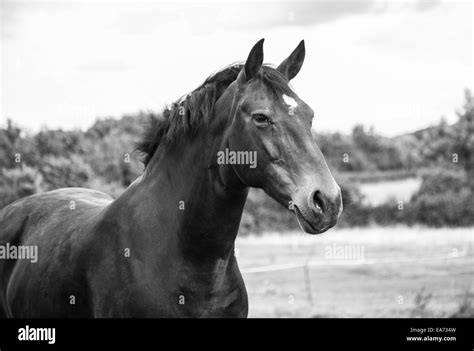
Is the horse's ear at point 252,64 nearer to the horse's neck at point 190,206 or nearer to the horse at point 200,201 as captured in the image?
the horse at point 200,201

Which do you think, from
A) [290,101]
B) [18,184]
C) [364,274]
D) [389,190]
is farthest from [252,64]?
[389,190]

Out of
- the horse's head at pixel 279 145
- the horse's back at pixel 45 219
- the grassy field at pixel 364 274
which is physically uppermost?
the horse's head at pixel 279 145

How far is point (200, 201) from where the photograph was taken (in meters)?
4.06

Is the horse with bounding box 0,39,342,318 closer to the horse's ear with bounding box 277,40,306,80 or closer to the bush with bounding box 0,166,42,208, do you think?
the horse's ear with bounding box 277,40,306,80

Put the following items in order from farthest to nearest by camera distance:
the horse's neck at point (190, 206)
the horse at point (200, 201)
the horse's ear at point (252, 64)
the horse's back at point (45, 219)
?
the horse's back at point (45, 219) → the horse's neck at point (190, 206) → the horse's ear at point (252, 64) → the horse at point (200, 201)

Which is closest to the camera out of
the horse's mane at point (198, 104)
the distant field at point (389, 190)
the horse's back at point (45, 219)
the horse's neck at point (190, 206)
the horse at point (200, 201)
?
the horse at point (200, 201)

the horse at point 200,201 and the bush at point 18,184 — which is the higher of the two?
the bush at point 18,184

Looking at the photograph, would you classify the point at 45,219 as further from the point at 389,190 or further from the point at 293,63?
the point at 389,190

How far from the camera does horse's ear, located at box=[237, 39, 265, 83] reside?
3.85 metres

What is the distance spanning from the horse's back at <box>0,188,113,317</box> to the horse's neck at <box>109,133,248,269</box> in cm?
73

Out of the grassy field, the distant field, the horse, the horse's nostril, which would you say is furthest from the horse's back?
the distant field

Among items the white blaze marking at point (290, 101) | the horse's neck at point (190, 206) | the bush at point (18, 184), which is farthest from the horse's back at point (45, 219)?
the bush at point (18, 184)

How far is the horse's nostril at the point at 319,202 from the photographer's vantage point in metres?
3.45

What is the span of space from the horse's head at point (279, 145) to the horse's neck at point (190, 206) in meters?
0.19
